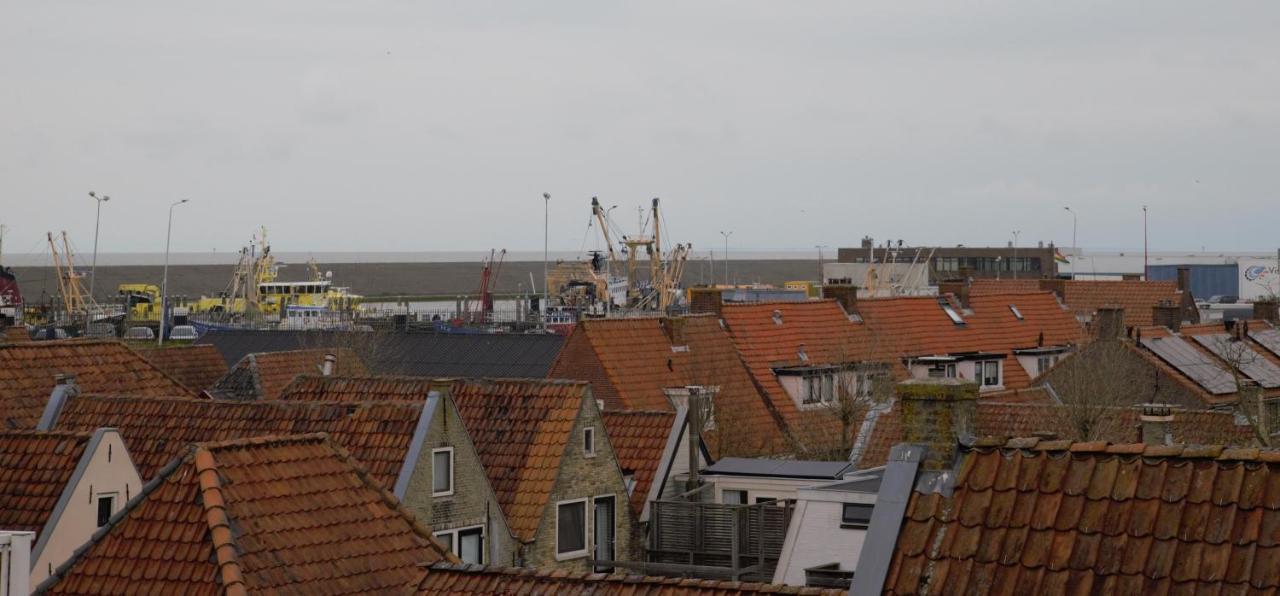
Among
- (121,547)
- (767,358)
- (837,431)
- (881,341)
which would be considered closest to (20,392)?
(121,547)

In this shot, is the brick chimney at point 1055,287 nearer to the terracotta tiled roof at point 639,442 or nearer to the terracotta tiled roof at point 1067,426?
the terracotta tiled roof at point 1067,426

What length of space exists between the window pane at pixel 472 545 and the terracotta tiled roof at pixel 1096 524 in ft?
52.1

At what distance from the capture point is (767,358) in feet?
208

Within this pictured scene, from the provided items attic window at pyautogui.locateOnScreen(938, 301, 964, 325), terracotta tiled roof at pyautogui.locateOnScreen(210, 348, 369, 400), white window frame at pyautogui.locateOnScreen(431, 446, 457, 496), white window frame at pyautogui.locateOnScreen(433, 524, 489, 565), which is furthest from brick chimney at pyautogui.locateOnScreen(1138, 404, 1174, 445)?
attic window at pyautogui.locateOnScreen(938, 301, 964, 325)

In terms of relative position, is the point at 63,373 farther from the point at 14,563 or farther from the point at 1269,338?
the point at 1269,338

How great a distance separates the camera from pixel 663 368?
2235 inches

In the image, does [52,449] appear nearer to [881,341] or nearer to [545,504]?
[545,504]

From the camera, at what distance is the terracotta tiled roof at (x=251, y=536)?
18984 mm

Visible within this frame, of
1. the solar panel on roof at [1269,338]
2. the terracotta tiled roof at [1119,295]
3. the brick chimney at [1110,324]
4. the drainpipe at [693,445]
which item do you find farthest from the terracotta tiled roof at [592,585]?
the terracotta tiled roof at [1119,295]

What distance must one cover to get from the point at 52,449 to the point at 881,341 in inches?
1879

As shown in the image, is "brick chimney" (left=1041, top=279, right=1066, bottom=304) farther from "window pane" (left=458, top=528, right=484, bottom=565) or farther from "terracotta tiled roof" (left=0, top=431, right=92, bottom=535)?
"terracotta tiled roof" (left=0, top=431, right=92, bottom=535)

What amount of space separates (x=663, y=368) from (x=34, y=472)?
33.4m

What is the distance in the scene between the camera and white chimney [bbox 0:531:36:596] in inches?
640

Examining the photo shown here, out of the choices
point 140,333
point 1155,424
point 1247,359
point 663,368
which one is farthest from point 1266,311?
point 140,333
